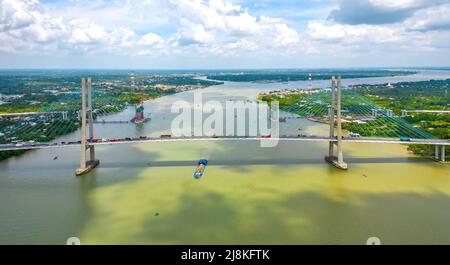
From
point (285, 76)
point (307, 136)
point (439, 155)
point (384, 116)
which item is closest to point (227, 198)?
point (307, 136)

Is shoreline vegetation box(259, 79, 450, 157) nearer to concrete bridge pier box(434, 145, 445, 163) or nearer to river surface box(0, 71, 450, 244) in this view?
concrete bridge pier box(434, 145, 445, 163)

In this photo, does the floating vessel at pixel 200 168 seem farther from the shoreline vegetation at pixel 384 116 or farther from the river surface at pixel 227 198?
the shoreline vegetation at pixel 384 116

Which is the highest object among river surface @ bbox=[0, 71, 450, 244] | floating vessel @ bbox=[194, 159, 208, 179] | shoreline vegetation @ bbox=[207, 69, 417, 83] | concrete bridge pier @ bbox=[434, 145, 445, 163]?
shoreline vegetation @ bbox=[207, 69, 417, 83]

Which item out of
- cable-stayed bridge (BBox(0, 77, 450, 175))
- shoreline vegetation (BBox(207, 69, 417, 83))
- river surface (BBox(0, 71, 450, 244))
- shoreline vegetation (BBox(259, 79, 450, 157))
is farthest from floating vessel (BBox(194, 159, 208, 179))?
shoreline vegetation (BBox(207, 69, 417, 83))

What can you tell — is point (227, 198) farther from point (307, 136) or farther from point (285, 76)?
point (285, 76)

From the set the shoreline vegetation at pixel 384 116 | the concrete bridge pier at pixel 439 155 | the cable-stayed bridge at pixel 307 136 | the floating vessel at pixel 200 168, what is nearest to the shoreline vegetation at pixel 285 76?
the shoreline vegetation at pixel 384 116
